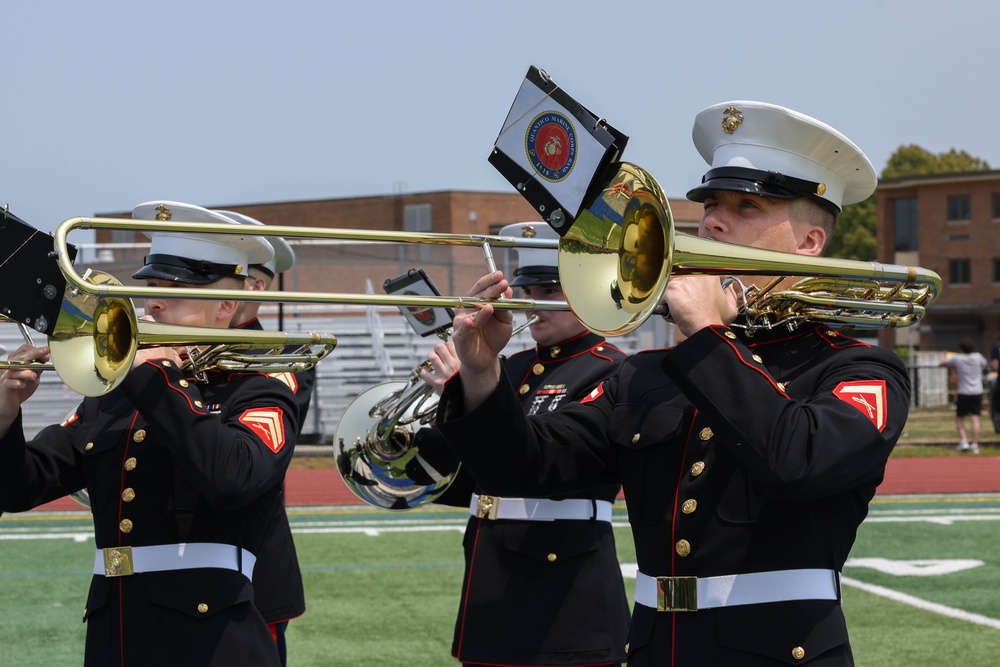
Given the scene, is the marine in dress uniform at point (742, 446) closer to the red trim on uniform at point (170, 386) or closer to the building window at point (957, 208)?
the red trim on uniform at point (170, 386)

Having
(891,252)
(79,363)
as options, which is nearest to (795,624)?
(79,363)

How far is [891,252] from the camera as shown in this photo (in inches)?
2242

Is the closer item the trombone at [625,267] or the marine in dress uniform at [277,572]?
the trombone at [625,267]

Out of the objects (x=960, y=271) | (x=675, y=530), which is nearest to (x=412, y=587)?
(x=675, y=530)

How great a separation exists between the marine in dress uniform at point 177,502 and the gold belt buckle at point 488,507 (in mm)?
952

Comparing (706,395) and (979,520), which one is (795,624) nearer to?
(706,395)

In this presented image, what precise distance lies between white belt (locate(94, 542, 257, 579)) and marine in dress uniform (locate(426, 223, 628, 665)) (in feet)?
3.75

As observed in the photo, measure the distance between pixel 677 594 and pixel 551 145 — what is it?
3.33ft

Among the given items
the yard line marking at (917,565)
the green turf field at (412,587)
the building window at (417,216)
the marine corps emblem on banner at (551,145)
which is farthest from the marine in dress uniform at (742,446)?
the building window at (417,216)

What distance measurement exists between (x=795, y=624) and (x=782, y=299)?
691 mm

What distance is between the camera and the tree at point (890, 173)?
6569 centimetres

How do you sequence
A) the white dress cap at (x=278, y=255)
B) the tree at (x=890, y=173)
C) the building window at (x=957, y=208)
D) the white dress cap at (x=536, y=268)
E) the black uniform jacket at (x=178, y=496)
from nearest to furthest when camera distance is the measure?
the black uniform jacket at (x=178, y=496) → the white dress cap at (x=536, y=268) → the white dress cap at (x=278, y=255) → the building window at (x=957, y=208) → the tree at (x=890, y=173)

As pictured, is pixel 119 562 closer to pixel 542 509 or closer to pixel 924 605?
pixel 542 509

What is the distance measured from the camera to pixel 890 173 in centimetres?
7075
